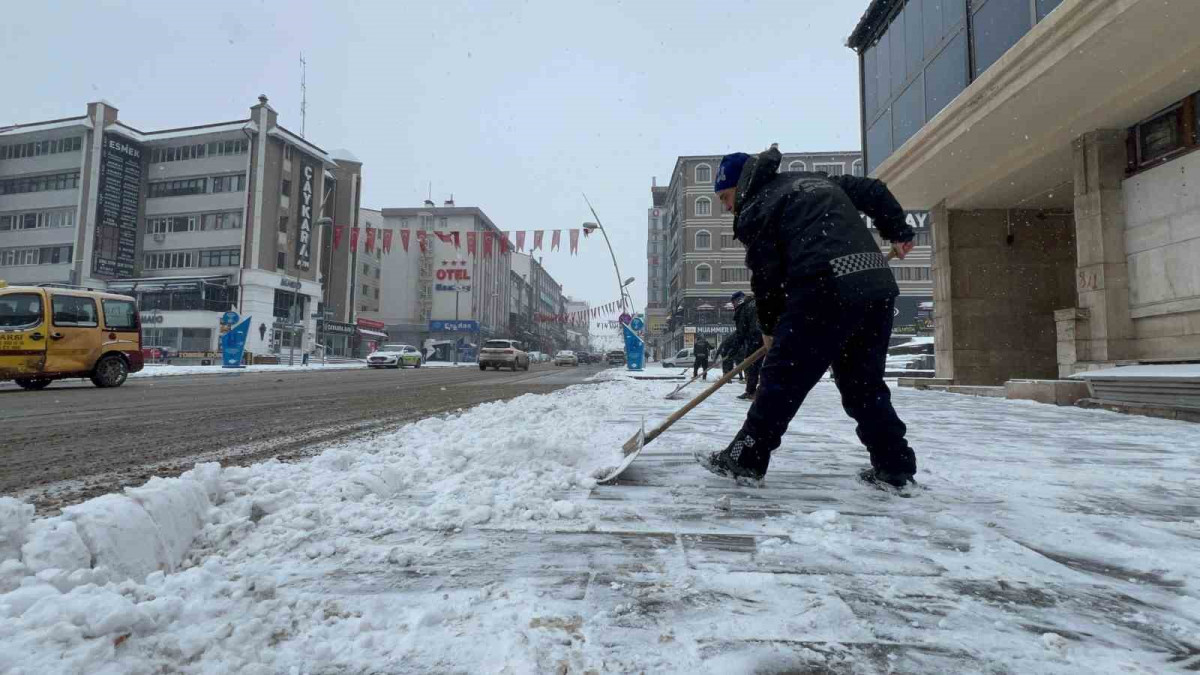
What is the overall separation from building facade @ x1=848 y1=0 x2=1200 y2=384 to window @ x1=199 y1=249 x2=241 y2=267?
39046 mm

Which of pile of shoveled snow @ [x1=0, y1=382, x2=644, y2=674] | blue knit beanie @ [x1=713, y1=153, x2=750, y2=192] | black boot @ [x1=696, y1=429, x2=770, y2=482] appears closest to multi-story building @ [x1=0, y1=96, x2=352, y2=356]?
pile of shoveled snow @ [x1=0, y1=382, x2=644, y2=674]

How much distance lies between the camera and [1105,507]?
233 cm

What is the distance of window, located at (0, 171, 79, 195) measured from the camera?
1507 inches

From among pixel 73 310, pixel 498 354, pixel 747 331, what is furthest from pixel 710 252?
pixel 73 310

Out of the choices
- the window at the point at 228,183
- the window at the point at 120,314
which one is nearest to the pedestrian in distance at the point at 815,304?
the window at the point at 120,314

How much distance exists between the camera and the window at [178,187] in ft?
127

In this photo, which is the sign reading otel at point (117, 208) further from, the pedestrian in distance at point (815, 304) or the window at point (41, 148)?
the pedestrian in distance at point (815, 304)

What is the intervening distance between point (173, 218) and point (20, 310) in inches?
1437

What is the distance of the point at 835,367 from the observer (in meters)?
2.68

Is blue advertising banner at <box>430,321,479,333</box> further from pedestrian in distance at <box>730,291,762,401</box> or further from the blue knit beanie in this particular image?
the blue knit beanie

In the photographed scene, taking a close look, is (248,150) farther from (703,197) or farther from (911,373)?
(911,373)

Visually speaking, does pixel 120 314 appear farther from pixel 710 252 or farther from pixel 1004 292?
pixel 710 252

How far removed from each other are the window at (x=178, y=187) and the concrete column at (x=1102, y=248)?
1811 inches

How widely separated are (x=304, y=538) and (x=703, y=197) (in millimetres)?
46241
